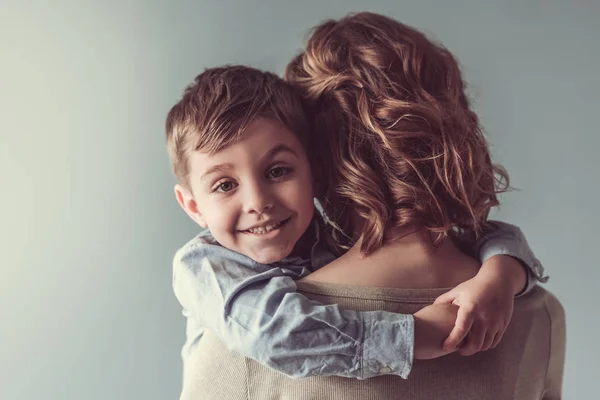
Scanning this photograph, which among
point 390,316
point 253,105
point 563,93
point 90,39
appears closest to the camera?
point 390,316

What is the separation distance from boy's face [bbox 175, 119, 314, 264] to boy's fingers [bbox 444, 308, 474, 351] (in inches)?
12.1

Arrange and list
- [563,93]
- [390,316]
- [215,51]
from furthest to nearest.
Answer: [563,93]
[215,51]
[390,316]

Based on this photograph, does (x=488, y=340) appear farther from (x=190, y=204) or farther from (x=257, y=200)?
(x=190, y=204)

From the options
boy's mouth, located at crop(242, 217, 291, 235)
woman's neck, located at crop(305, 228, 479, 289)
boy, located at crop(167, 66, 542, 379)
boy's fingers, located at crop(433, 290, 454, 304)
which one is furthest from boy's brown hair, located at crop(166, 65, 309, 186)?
boy's fingers, located at crop(433, 290, 454, 304)

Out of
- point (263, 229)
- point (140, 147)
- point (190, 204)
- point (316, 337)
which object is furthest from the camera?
point (140, 147)

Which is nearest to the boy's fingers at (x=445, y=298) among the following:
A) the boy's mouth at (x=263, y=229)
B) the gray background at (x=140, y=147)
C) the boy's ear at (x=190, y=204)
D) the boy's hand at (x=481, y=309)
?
the boy's hand at (x=481, y=309)

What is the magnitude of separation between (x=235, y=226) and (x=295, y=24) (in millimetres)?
784

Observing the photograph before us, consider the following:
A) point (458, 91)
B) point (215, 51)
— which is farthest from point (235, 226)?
point (215, 51)

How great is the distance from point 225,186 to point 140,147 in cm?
56

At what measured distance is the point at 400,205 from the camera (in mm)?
991

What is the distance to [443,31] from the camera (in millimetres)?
1727

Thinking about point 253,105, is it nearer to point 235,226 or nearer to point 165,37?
point 235,226

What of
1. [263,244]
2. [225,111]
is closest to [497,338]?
[263,244]

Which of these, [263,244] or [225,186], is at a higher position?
[225,186]
